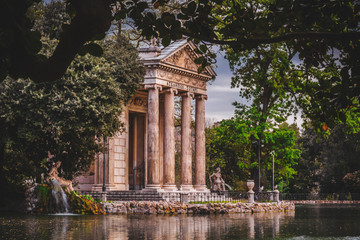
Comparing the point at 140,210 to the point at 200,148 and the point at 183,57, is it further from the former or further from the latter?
the point at 183,57

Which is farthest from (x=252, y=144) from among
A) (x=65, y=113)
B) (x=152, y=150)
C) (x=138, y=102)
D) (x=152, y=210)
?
(x=65, y=113)

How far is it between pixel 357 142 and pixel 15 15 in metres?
59.0

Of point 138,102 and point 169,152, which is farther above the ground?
point 138,102

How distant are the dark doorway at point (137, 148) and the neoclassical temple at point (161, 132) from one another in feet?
0.27

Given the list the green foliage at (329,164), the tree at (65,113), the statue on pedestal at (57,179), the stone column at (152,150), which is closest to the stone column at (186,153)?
the stone column at (152,150)

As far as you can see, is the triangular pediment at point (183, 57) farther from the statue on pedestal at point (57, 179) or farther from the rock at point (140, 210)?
the rock at point (140, 210)

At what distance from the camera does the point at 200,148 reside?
42.9 m

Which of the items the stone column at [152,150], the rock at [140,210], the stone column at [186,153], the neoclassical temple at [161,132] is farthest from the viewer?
the stone column at [186,153]

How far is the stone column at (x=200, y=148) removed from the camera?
42.6 m

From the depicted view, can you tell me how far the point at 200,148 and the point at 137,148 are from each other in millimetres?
6285

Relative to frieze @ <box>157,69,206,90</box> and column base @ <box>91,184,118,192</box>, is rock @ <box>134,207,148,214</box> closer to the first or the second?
column base @ <box>91,184,118,192</box>

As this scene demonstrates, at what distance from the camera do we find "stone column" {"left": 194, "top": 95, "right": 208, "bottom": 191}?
42594mm

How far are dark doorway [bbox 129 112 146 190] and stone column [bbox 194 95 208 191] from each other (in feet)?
16.5

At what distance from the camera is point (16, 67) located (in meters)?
5.61
